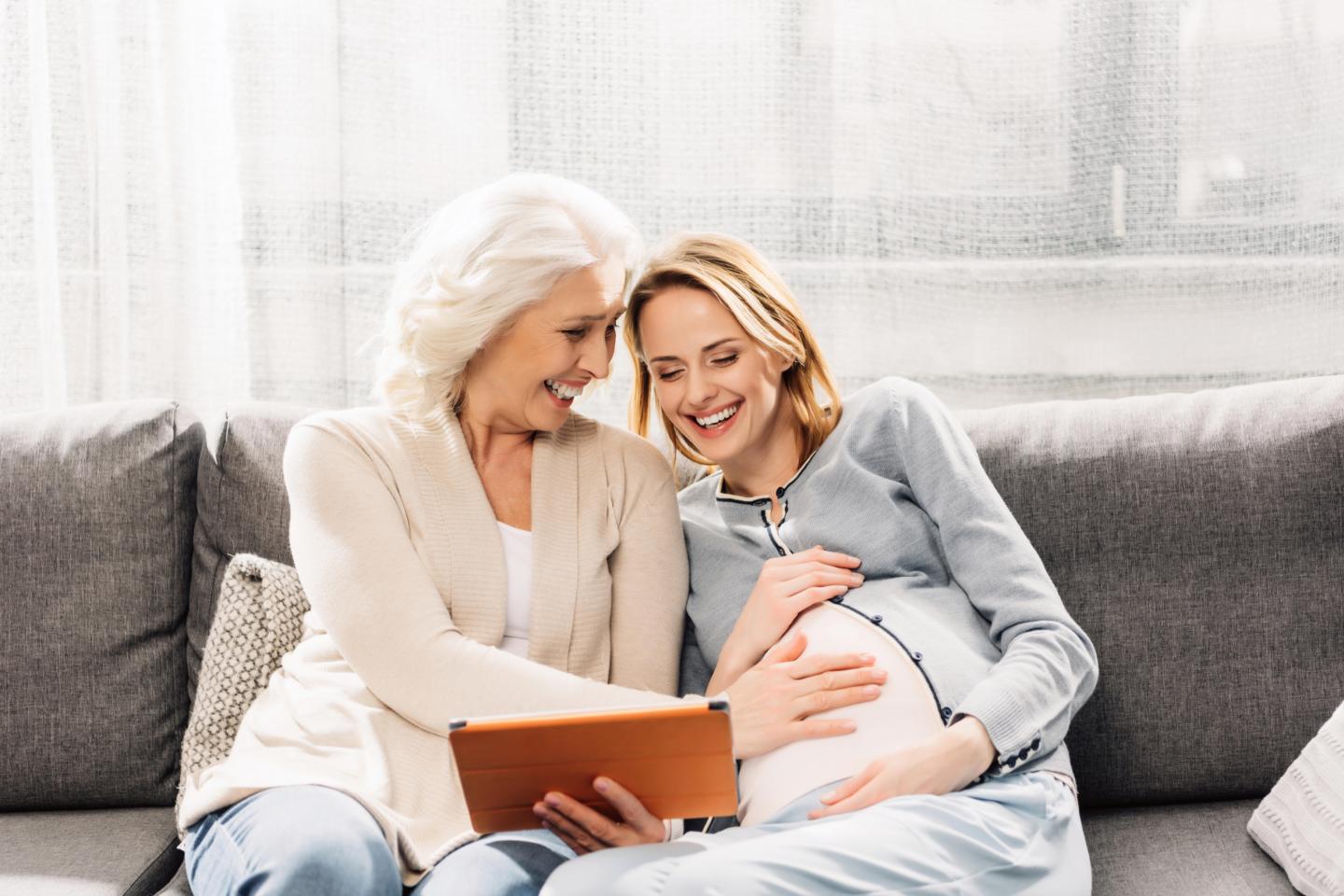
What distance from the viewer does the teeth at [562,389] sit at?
62.1 inches

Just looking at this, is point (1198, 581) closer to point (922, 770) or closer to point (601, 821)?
point (922, 770)

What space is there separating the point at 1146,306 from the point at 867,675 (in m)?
0.97

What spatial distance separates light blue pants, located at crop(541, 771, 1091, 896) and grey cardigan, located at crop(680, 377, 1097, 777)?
7 centimetres

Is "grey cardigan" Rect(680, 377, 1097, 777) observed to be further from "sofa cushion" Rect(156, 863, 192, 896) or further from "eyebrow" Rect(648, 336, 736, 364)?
"sofa cushion" Rect(156, 863, 192, 896)

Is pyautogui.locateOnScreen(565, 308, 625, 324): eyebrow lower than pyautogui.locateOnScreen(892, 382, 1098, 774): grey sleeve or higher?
higher

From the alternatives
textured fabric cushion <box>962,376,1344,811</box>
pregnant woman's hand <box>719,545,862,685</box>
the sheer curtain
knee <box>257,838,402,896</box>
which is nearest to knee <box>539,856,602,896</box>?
knee <box>257,838,402,896</box>

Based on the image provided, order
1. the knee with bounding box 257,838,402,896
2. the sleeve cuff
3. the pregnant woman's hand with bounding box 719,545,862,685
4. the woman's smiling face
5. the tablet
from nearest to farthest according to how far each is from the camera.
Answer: the tablet
the knee with bounding box 257,838,402,896
the sleeve cuff
the pregnant woman's hand with bounding box 719,545,862,685
the woman's smiling face

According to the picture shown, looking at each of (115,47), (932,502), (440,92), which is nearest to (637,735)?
(932,502)

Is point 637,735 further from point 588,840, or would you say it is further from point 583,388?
point 583,388

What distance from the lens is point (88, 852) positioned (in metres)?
1.56

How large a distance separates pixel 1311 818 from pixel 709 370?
0.89 m

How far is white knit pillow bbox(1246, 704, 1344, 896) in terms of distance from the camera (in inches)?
53.2

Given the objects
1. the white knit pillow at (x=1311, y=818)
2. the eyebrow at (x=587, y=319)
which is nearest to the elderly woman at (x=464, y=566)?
the eyebrow at (x=587, y=319)

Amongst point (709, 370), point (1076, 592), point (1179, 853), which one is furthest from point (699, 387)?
point (1179, 853)
